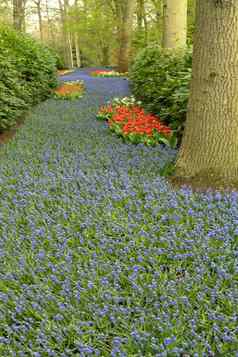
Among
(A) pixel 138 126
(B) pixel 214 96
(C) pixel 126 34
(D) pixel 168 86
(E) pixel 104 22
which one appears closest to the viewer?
(B) pixel 214 96

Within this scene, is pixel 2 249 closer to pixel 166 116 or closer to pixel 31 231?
pixel 31 231

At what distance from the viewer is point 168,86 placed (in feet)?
19.8

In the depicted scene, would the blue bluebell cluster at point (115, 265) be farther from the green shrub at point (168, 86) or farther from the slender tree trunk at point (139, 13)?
the slender tree trunk at point (139, 13)

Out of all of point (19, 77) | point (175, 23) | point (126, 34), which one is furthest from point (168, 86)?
point (126, 34)

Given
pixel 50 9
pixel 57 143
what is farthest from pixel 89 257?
pixel 50 9

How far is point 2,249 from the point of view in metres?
2.69

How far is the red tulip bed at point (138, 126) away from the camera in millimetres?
5094

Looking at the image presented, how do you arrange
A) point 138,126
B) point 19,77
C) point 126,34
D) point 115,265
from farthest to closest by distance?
point 126,34 < point 19,77 < point 138,126 < point 115,265

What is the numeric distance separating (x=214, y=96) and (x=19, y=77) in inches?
247

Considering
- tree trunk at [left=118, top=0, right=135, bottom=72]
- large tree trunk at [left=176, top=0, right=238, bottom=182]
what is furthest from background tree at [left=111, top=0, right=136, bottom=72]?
large tree trunk at [left=176, top=0, right=238, bottom=182]

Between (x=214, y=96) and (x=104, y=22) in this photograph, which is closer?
(x=214, y=96)

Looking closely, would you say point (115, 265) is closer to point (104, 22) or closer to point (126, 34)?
point (126, 34)

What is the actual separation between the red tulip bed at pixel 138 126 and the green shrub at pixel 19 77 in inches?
66.8

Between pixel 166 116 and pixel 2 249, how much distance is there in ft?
13.1
